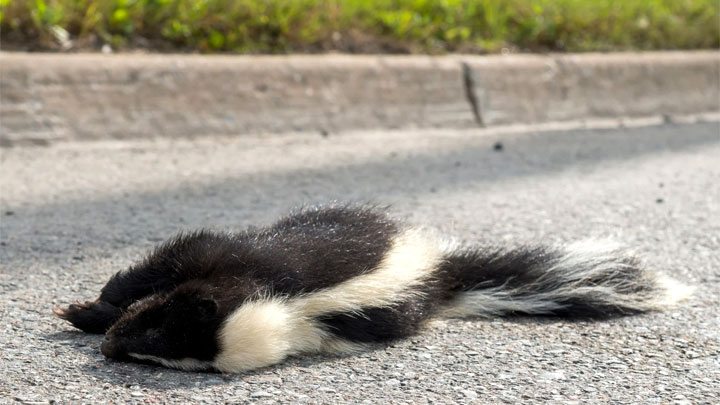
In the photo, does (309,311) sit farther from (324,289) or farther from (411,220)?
(411,220)

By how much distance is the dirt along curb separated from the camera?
4723 mm

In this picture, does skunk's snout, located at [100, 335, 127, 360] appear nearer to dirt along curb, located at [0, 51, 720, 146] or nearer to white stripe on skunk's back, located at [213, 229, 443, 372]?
white stripe on skunk's back, located at [213, 229, 443, 372]

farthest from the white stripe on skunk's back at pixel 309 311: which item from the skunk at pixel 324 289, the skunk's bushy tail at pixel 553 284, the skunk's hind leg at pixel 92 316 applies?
the skunk's hind leg at pixel 92 316

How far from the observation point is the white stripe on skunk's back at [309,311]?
2.38 meters

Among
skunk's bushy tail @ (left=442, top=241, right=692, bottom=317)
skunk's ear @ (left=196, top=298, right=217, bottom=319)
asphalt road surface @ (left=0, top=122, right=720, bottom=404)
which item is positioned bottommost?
asphalt road surface @ (left=0, top=122, right=720, bottom=404)

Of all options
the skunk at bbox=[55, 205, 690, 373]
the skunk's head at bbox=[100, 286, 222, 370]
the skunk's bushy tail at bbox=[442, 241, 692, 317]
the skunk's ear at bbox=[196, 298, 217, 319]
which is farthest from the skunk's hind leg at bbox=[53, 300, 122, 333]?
the skunk's bushy tail at bbox=[442, 241, 692, 317]

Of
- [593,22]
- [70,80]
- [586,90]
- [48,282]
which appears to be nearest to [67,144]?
[70,80]

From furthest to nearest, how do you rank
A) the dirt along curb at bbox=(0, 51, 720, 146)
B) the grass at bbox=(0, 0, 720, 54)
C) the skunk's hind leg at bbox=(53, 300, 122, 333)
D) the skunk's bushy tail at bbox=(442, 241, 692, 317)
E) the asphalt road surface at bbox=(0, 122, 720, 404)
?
the grass at bbox=(0, 0, 720, 54) → the dirt along curb at bbox=(0, 51, 720, 146) → the skunk's bushy tail at bbox=(442, 241, 692, 317) → the skunk's hind leg at bbox=(53, 300, 122, 333) → the asphalt road surface at bbox=(0, 122, 720, 404)

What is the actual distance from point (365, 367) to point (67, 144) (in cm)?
274

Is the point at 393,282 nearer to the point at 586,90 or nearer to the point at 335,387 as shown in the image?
the point at 335,387

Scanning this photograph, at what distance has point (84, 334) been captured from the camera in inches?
104

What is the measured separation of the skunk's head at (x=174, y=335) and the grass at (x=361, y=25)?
2.98 metres

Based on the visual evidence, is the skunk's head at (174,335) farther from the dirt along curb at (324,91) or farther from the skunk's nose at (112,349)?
the dirt along curb at (324,91)

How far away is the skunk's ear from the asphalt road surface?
0.15 meters
